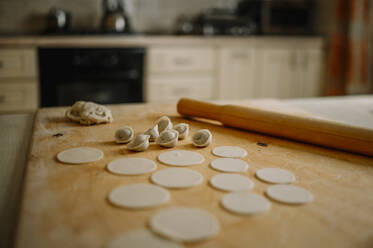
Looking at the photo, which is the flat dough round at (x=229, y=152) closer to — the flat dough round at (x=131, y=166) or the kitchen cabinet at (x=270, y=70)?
the flat dough round at (x=131, y=166)

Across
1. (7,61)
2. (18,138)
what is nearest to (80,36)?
(7,61)

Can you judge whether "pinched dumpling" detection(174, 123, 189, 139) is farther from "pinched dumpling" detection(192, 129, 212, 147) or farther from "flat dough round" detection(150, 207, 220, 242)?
"flat dough round" detection(150, 207, 220, 242)

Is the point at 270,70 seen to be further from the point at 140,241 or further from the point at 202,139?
the point at 140,241

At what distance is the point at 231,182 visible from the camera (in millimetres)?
604

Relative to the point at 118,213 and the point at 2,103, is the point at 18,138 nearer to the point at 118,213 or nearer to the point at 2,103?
the point at 118,213

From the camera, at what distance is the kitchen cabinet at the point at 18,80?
7.65 feet

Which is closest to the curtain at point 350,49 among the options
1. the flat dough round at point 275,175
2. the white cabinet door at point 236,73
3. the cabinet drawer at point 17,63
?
the white cabinet door at point 236,73

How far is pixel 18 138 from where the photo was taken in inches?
37.7

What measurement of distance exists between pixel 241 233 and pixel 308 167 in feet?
1.00

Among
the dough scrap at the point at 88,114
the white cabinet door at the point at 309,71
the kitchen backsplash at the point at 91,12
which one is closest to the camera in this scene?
the dough scrap at the point at 88,114

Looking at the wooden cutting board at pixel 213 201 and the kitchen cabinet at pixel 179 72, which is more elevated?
the kitchen cabinet at pixel 179 72

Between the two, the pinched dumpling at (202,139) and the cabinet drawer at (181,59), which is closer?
the pinched dumpling at (202,139)

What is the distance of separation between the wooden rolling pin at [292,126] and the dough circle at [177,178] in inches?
13.6

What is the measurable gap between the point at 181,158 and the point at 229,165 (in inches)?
4.0
